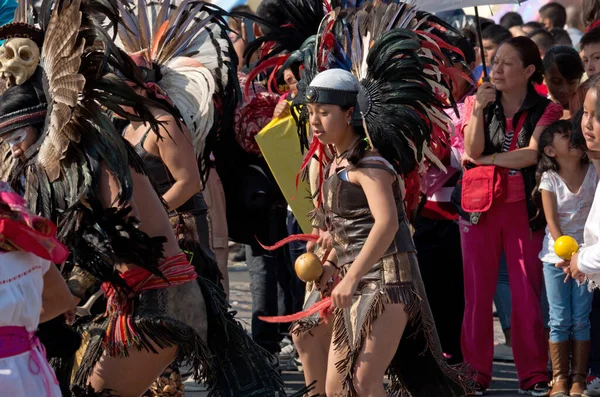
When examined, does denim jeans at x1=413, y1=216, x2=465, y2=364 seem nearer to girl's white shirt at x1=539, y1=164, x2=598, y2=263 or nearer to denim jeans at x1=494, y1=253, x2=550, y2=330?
denim jeans at x1=494, y1=253, x2=550, y2=330

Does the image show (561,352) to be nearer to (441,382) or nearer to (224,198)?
(441,382)

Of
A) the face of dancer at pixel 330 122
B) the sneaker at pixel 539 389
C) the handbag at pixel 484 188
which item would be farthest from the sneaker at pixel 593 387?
the face of dancer at pixel 330 122

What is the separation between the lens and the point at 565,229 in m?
6.53

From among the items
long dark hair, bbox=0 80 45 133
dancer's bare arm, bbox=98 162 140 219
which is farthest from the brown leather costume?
long dark hair, bbox=0 80 45 133

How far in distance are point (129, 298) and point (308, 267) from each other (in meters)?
0.81

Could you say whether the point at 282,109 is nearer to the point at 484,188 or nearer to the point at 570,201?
the point at 484,188

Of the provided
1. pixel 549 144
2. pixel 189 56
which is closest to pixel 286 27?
pixel 189 56

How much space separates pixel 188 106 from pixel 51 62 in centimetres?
174

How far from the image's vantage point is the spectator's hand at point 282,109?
7012mm

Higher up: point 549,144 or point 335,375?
point 549,144

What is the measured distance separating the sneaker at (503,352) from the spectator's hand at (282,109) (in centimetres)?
224

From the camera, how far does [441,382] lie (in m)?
5.12

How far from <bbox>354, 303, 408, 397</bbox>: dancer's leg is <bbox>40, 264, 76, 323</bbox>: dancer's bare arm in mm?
1639

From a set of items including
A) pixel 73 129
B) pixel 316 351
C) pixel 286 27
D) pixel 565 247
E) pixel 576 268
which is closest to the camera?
pixel 73 129
